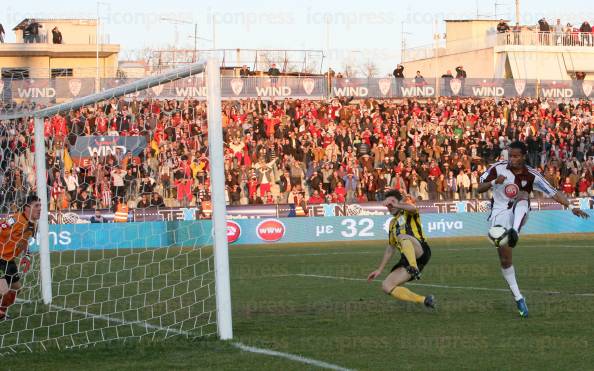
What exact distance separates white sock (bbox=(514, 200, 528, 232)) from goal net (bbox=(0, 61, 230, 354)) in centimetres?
363

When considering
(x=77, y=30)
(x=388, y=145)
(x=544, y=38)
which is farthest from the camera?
(x=544, y=38)

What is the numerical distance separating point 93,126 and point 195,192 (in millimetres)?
6163

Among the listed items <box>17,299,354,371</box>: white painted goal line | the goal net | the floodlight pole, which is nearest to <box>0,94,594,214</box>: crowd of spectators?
the goal net

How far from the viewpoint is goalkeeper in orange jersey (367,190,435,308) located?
12508mm

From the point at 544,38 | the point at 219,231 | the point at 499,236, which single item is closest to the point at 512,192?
the point at 499,236

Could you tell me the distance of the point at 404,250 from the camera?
12.8 m

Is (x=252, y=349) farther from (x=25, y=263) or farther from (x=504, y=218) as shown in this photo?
→ (x=25, y=263)

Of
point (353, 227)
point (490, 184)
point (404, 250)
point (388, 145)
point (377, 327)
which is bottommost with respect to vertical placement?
point (353, 227)

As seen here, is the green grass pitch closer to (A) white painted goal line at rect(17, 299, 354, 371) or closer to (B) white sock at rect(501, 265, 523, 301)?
(A) white painted goal line at rect(17, 299, 354, 371)

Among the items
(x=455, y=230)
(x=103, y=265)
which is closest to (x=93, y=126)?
(x=103, y=265)

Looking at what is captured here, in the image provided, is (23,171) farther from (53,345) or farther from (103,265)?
(103,265)

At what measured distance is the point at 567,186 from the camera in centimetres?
3741

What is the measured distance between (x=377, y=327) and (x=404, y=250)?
2.02 m

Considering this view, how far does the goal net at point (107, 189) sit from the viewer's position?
1127 centimetres
